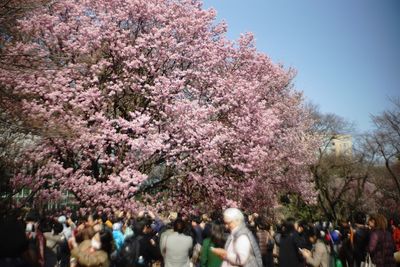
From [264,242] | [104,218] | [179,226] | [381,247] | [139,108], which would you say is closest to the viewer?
[179,226]

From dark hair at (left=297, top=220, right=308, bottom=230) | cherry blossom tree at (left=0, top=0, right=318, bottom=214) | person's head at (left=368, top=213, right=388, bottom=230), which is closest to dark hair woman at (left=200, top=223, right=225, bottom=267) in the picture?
person's head at (left=368, top=213, right=388, bottom=230)

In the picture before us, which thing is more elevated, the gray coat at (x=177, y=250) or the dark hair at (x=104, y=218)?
the gray coat at (x=177, y=250)

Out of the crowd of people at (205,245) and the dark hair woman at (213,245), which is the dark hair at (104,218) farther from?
the dark hair woman at (213,245)

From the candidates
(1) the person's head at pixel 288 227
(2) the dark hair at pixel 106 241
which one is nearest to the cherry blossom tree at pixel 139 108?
(1) the person's head at pixel 288 227

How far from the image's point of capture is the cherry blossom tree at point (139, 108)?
583 inches

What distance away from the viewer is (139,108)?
16.5 m

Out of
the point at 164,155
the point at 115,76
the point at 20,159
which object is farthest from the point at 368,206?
the point at 20,159

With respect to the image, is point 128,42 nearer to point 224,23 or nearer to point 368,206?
point 224,23

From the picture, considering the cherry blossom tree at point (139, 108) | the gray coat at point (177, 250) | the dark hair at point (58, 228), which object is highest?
the cherry blossom tree at point (139, 108)

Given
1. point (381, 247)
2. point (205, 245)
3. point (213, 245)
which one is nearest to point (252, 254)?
point (213, 245)

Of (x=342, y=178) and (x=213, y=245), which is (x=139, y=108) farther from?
(x=342, y=178)

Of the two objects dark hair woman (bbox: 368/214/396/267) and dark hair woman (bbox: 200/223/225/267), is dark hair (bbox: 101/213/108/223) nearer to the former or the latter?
dark hair woman (bbox: 200/223/225/267)

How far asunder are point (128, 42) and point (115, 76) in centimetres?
180

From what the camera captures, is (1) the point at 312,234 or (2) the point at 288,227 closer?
(2) the point at 288,227
